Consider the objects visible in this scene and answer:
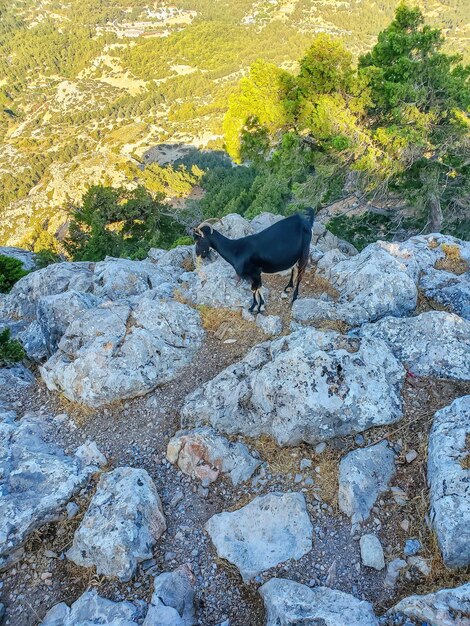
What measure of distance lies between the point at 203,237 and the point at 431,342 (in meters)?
4.91

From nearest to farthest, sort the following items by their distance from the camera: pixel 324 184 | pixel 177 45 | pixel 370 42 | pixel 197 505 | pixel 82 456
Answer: pixel 197 505 → pixel 82 456 → pixel 324 184 → pixel 370 42 → pixel 177 45

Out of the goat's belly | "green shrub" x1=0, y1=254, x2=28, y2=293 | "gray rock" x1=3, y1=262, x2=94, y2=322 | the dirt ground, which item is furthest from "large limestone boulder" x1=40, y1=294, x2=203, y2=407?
"green shrub" x1=0, y1=254, x2=28, y2=293

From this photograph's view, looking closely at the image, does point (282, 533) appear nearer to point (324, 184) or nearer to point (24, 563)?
point (24, 563)

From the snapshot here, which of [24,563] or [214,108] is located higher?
[24,563]

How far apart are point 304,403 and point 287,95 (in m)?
13.6

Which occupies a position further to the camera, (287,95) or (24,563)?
(287,95)

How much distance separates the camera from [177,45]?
19825 centimetres

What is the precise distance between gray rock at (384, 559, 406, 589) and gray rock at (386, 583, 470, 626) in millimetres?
481

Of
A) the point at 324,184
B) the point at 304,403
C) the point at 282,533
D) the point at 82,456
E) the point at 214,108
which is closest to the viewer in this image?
the point at 282,533

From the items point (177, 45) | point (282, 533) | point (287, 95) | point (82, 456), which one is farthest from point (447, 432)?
point (177, 45)

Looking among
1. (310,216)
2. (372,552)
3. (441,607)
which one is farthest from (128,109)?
(441,607)

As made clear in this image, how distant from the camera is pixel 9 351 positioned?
8.69 m

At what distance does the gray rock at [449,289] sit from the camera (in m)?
8.11

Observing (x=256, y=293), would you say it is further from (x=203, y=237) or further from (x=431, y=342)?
(x=431, y=342)
